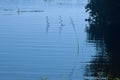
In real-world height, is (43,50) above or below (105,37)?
below

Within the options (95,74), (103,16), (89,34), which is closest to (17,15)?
(103,16)

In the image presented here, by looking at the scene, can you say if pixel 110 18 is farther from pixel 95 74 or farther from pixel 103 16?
pixel 95 74

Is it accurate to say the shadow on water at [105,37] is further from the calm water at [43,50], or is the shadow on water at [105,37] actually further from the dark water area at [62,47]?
the calm water at [43,50]

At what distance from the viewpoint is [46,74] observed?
106 ft

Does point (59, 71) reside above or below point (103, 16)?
below

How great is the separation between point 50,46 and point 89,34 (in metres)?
14.2

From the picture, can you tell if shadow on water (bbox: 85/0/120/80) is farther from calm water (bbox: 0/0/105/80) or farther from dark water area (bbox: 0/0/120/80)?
calm water (bbox: 0/0/105/80)

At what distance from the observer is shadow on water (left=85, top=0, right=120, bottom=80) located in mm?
34125

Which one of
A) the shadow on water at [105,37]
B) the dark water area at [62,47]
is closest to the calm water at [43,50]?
the dark water area at [62,47]

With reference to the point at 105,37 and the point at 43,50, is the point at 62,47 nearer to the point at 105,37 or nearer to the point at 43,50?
the point at 43,50

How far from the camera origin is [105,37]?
55.5 metres

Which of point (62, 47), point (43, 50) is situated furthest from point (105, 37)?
point (43, 50)

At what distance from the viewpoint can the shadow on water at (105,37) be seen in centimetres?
3412

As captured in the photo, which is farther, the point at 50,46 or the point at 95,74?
the point at 50,46
